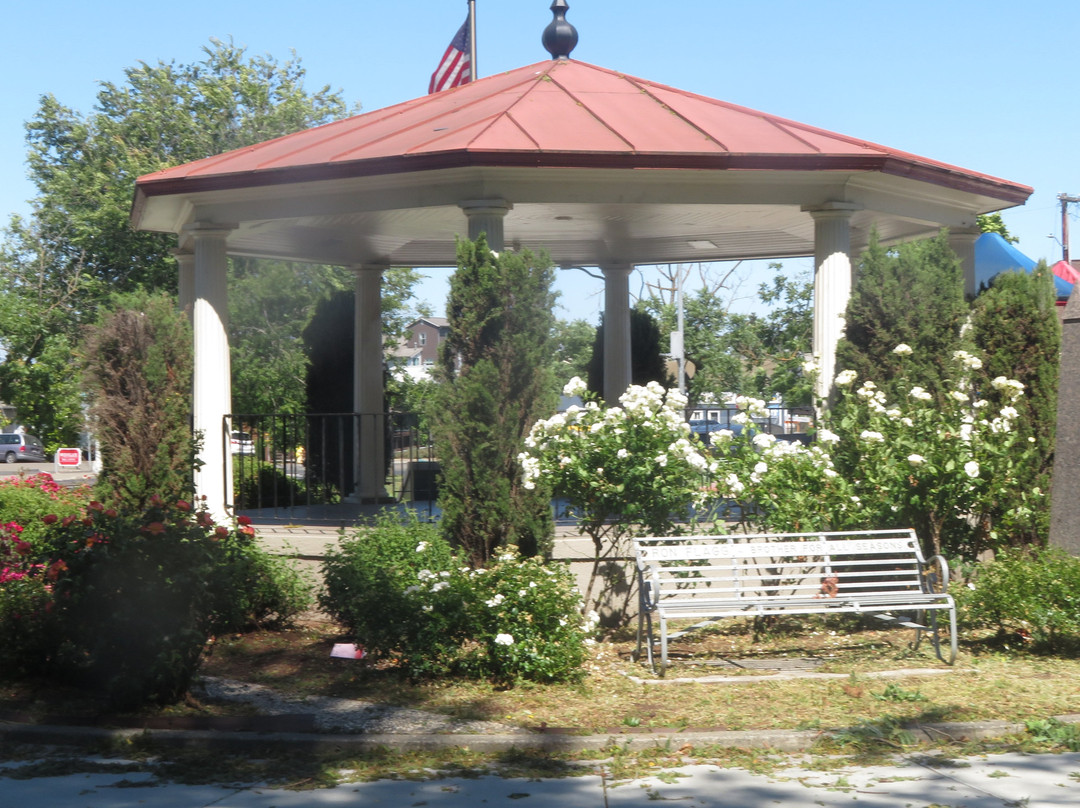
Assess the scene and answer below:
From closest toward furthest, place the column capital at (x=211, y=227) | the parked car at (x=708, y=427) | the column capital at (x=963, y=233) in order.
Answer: the parked car at (x=708, y=427) < the column capital at (x=211, y=227) < the column capital at (x=963, y=233)

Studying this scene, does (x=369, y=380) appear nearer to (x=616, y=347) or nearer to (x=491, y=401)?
(x=616, y=347)

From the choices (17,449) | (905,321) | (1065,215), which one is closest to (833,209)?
(905,321)

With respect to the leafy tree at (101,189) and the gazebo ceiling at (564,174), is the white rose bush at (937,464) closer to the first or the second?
the gazebo ceiling at (564,174)

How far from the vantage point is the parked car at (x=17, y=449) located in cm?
5500

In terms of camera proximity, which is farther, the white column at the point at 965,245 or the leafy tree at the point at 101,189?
the leafy tree at the point at 101,189

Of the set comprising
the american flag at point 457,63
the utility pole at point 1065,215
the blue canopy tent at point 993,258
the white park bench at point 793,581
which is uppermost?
the utility pole at point 1065,215

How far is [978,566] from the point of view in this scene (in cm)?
855

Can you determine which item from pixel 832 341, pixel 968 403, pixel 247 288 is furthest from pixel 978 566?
pixel 247 288

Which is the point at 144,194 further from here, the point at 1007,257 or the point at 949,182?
the point at 1007,257

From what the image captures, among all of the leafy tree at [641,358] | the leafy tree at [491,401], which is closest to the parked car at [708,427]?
the leafy tree at [641,358]

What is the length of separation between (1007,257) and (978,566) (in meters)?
8.06

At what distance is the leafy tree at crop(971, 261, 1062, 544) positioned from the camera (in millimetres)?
10000

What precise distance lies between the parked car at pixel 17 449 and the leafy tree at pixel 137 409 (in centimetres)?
4983

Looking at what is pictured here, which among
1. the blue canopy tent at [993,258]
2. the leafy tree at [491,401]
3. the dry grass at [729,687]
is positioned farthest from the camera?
the blue canopy tent at [993,258]
